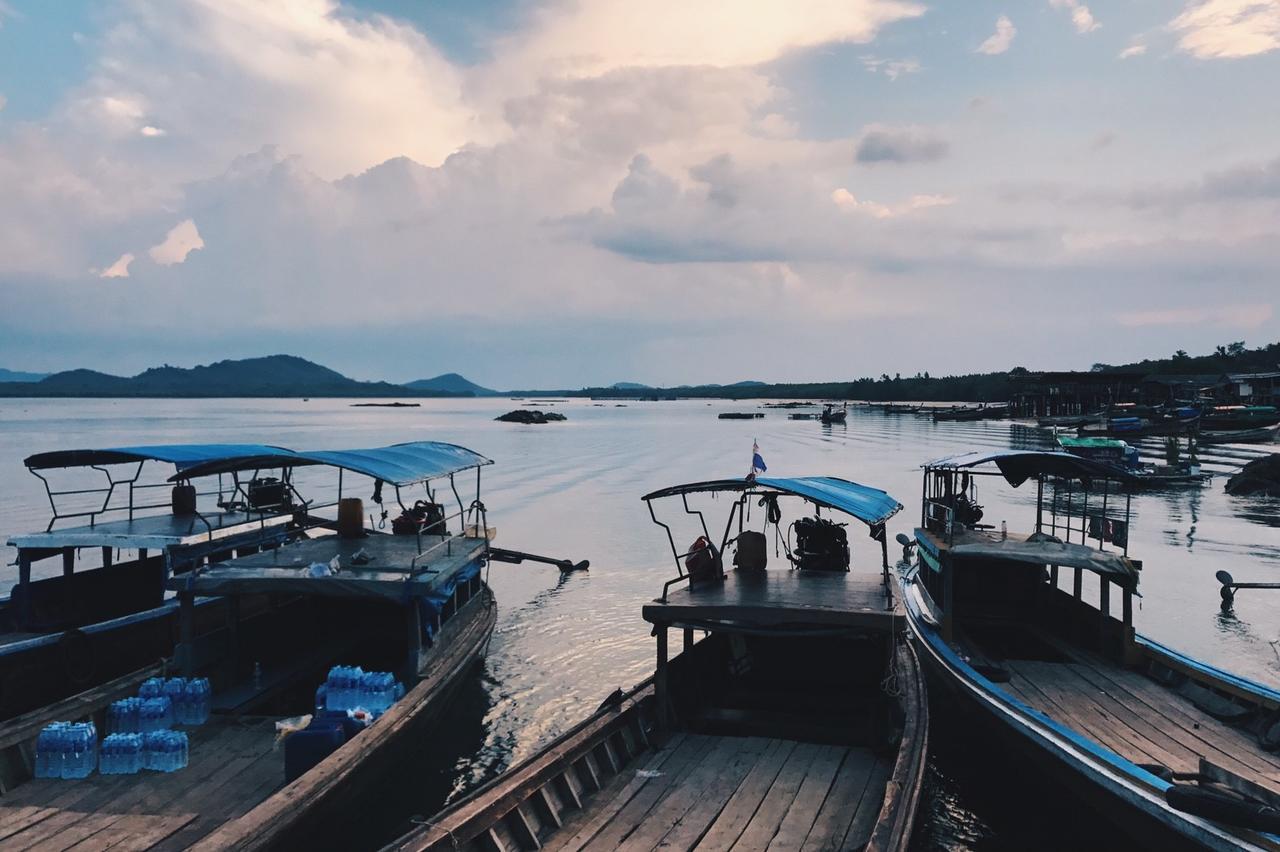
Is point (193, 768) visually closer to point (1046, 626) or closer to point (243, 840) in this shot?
point (243, 840)

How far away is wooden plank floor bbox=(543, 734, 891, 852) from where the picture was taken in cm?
856

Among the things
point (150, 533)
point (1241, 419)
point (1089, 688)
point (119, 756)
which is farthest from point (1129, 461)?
point (119, 756)

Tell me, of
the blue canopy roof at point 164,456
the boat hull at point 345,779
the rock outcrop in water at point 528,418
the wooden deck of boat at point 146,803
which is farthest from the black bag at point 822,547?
the rock outcrop in water at point 528,418

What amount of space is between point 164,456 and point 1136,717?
1838 centimetres

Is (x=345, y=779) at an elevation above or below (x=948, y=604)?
below

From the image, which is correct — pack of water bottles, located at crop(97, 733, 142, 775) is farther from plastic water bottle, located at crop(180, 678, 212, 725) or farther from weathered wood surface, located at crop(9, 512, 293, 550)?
weathered wood surface, located at crop(9, 512, 293, 550)

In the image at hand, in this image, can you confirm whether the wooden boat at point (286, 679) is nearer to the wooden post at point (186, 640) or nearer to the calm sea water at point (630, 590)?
the wooden post at point (186, 640)

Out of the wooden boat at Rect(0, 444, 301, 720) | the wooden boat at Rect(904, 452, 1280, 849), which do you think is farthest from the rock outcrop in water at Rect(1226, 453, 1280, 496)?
the wooden boat at Rect(0, 444, 301, 720)

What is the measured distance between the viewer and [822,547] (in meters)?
15.4

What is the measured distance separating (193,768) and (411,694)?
10.1 feet

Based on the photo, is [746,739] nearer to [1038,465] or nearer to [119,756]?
[119,756]

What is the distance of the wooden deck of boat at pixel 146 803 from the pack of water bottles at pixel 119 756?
11cm

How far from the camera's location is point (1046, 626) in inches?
655

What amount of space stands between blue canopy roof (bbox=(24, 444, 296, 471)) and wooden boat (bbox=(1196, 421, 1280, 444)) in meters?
89.3
